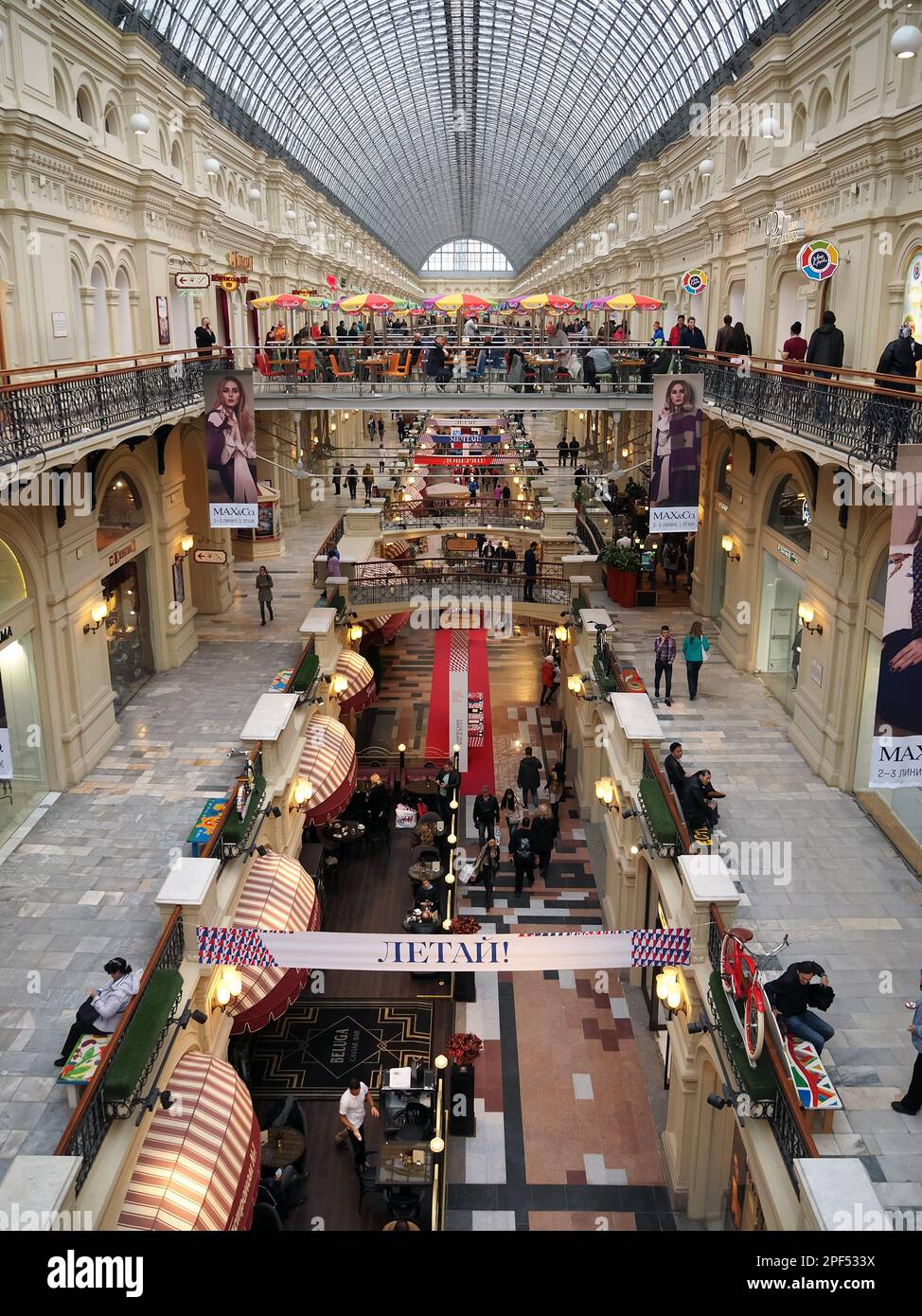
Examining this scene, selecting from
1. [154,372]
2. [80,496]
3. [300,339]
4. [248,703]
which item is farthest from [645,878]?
[300,339]

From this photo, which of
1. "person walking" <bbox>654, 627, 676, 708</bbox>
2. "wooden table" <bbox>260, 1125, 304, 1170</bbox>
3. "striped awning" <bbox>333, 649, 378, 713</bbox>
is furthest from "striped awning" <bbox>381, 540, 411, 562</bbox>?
"wooden table" <bbox>260, 1125, 304, 1170</bbox>

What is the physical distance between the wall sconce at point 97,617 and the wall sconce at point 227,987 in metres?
6.58

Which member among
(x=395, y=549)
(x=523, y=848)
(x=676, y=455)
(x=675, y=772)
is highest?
(x=676, y=455)

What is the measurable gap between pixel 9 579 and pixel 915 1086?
1168 centimetres

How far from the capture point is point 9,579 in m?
13.3

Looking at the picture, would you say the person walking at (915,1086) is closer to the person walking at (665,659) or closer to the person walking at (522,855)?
the person walking at (665,659)

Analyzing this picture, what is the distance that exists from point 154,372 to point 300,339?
9.75 m

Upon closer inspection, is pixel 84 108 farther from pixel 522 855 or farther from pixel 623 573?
pixel 522 855

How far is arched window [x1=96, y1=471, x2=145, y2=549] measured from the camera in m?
16.7

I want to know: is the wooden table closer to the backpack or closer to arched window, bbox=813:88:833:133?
the backpack

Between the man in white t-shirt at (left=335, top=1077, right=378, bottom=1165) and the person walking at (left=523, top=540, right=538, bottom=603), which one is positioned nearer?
the man in white t-shirt at (left=335, top=1077, right=378, bottom=1165)

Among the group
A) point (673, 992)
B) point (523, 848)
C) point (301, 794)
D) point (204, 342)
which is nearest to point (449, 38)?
point (204, 342)

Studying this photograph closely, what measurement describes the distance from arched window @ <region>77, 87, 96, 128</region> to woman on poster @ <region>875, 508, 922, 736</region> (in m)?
15.3
